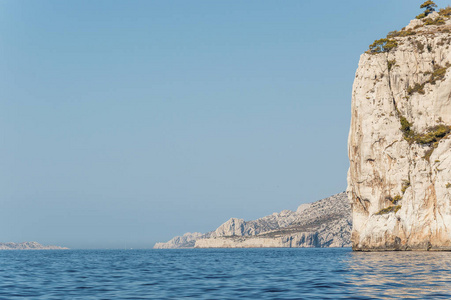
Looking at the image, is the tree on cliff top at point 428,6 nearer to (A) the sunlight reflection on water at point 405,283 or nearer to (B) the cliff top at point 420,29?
(B) the cliff top at point 420,29

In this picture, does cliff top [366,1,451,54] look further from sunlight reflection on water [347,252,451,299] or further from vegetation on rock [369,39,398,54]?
sunlight reflection on water [347,252,451,299]

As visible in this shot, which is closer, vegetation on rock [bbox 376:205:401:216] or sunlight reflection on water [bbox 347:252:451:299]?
sunlight reflection on water [bbox 347:252:451:299]

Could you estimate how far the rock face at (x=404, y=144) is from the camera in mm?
73875

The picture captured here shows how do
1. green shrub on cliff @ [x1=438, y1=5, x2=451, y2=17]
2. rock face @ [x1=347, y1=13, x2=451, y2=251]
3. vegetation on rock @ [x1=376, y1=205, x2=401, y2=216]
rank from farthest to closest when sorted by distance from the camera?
green shrub on cliff @ [x1=438, y1=5, x2=451, y2=17] → vegetation on rock @ [x1=376, y1=205, x2=401, y2=216] → rock face @ [x1=347, y1=13, x2=451, y2=251]

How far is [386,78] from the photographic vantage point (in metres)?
87.9

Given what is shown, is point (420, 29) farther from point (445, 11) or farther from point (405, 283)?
point (405, 283)

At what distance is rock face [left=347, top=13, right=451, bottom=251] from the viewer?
242 ft

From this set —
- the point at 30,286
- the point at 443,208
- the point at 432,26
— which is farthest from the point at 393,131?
the point at 30,286

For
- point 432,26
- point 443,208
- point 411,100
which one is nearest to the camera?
point 443,208

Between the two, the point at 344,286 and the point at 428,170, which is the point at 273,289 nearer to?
the point at 344,286

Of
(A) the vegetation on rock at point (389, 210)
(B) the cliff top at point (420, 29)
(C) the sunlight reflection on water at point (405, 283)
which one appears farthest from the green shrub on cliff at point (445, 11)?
(C) the sunlight reflection on water at point (405, 283)

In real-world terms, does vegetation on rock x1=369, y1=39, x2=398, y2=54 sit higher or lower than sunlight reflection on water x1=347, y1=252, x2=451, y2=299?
higher

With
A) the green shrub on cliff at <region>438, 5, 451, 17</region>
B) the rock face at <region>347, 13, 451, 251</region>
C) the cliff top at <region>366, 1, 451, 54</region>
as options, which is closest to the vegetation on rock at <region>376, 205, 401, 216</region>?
the rock face at <region>347, 13, 451, 251</region>

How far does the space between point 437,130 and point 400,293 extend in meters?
60.2
